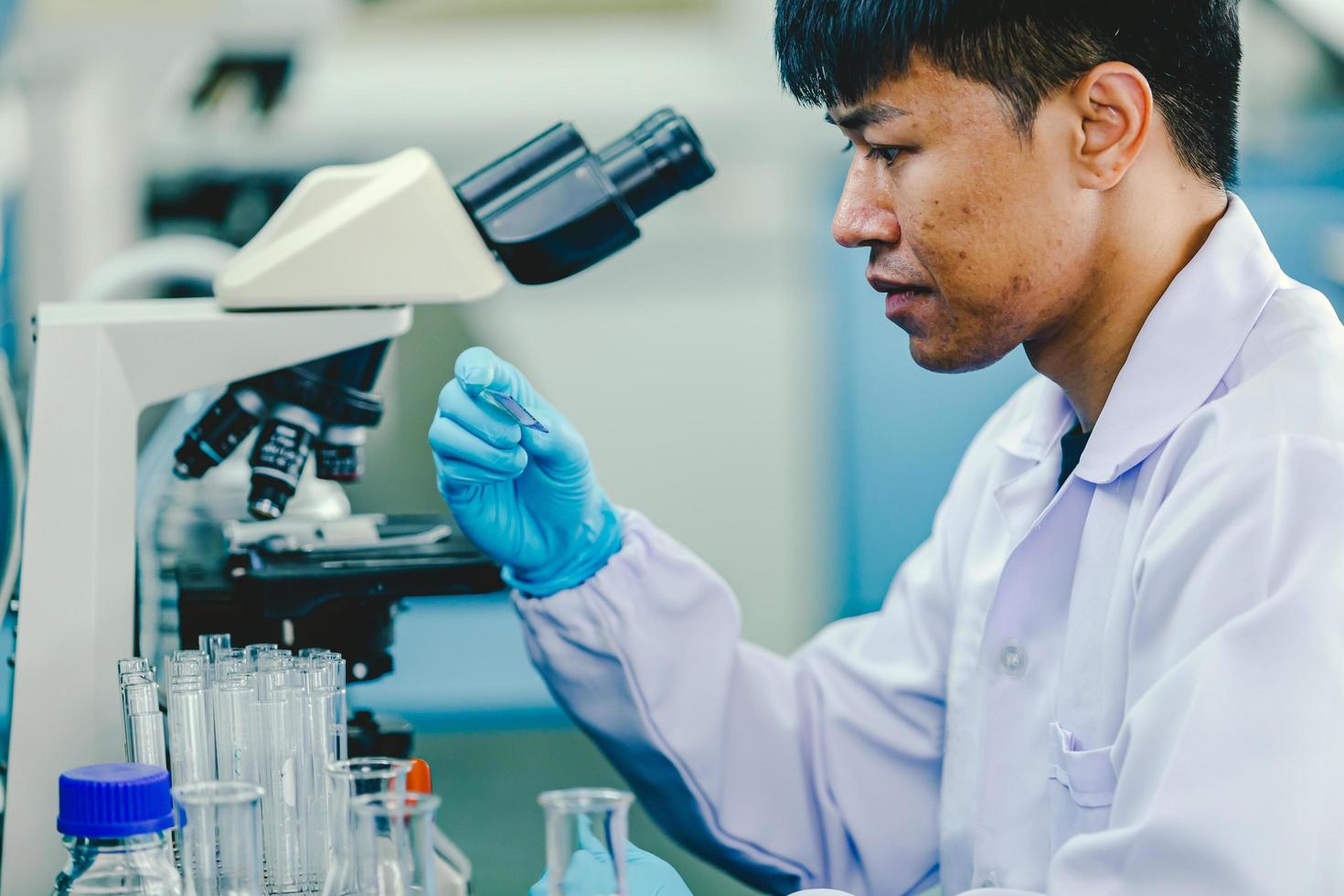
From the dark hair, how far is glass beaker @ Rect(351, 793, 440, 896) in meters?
0.65

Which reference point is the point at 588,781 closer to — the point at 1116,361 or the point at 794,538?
the point at 1116,361

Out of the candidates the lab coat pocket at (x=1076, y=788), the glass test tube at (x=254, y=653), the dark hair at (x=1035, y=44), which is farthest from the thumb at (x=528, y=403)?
the lab coat pocket at (x=1076, y=788)

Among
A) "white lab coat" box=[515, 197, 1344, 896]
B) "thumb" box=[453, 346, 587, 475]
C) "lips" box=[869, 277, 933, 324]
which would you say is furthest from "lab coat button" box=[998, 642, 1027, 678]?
"thumb" box=[453, 346, 587, 475]

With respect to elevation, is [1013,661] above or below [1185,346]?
below

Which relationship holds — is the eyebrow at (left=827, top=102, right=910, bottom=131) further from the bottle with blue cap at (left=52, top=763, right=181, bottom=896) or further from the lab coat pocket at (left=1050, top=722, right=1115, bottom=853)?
the bottle with blue cap at (left=52, top=763, right=181, bottom=896)

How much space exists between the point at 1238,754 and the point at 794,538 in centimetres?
257

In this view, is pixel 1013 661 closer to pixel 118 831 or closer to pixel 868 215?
pixel 868 215

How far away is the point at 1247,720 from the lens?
0.79 meters

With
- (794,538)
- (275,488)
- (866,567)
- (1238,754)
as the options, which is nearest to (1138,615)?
(1238,754)

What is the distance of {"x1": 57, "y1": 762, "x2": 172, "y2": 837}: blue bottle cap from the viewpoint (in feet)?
2.35

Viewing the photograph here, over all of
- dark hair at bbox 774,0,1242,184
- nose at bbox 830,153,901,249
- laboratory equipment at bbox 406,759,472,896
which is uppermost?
dark hair at bbox 774,0,1242,184

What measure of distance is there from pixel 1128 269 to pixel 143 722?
0.82m

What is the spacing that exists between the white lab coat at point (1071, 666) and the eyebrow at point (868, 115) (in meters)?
0.27

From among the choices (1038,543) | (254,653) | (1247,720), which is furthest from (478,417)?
(1247,720)
